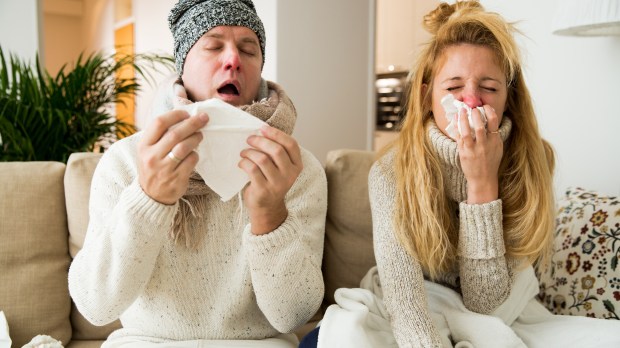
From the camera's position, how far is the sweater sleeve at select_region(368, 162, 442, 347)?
1054 millimetres

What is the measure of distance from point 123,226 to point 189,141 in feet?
0.75

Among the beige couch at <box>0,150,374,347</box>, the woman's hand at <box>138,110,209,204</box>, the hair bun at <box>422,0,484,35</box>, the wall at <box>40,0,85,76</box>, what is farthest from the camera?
the wall at <box>40,0,85,76</box>

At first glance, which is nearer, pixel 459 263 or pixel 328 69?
pixel 459 263

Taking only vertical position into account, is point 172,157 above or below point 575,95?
below

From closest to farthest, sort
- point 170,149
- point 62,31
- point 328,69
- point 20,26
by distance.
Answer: point 170,149, point 20,26, point 328,69, point 62,31

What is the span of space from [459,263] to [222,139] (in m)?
0.67

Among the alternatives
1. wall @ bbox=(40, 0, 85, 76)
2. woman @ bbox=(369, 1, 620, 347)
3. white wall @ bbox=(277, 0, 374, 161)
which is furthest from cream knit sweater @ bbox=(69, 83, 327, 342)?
wall @ bbox=(40, 0, 85, 76)

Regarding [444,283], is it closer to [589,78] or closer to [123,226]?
[123,226]

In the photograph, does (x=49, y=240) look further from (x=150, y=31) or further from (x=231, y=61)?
(x=150, y=31)

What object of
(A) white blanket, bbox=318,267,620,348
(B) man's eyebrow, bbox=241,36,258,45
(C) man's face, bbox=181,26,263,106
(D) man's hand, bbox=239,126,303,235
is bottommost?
(A) white blanket, bbox=318,267,620,348

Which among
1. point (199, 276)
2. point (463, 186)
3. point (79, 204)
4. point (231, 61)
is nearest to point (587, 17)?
point (463, 186)

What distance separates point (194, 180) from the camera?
1.12 metres

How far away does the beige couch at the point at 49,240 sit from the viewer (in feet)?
4.56

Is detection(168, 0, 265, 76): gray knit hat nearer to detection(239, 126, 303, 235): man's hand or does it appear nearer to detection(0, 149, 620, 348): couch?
detection(239, 126, 303, 235): man's hand
